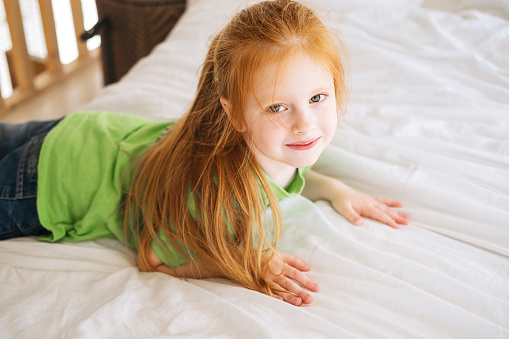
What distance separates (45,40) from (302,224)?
6.30 feet

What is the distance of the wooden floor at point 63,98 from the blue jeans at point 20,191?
1.20 meters

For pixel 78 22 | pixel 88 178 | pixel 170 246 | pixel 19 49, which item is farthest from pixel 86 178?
pixel 78 22

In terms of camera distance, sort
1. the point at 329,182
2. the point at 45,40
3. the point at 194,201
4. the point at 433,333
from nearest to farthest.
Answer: the point at 433,333
the point at 194,201
the point at 329,182
the point at 45,40

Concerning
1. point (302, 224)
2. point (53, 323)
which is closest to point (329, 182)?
point (302, 224)

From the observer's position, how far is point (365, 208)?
995 millimetres

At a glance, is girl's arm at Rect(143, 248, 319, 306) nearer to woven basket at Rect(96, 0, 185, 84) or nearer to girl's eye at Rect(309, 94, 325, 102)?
girl's eye at Rect(309, 94, 325, 102)

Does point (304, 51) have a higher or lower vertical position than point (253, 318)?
higher

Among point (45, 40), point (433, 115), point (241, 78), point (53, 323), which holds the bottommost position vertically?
point (45, 40)

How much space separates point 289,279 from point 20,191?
1.99ft

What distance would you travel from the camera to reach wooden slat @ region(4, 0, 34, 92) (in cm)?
212

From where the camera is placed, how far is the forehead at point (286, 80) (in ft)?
2.59

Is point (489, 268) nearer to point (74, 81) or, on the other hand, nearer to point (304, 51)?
point (304, 51)

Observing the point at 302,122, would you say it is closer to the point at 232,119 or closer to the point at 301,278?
the point at 232,119

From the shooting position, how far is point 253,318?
29.6 inches
